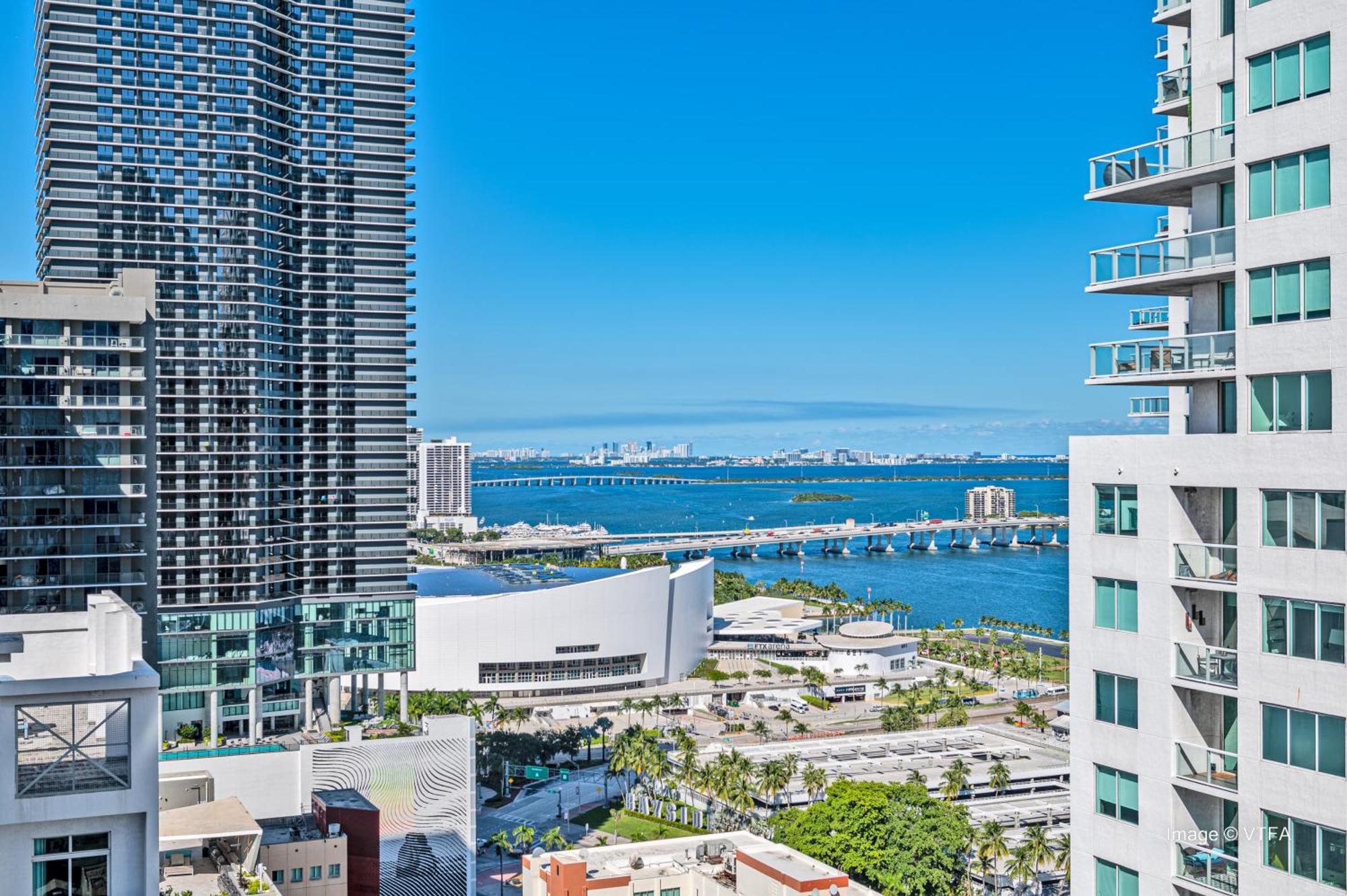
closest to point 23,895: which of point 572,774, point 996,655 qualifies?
point 572,774

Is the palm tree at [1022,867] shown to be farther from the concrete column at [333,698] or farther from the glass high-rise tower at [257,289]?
the concrete column at [333,698]

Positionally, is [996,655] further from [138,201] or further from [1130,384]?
[1130,384]

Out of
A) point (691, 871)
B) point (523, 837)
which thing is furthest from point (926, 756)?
point (691, 871)

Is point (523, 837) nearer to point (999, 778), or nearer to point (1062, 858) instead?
point (1062, 858)

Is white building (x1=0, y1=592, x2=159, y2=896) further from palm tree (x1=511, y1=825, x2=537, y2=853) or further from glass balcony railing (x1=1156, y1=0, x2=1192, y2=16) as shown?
palm tree (x1=511, y1=825, x2=537, y2=853)

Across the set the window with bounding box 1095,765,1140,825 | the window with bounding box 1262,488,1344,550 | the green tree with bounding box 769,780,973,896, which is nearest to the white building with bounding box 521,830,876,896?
the green tree with bounding box 769,780,973,896
